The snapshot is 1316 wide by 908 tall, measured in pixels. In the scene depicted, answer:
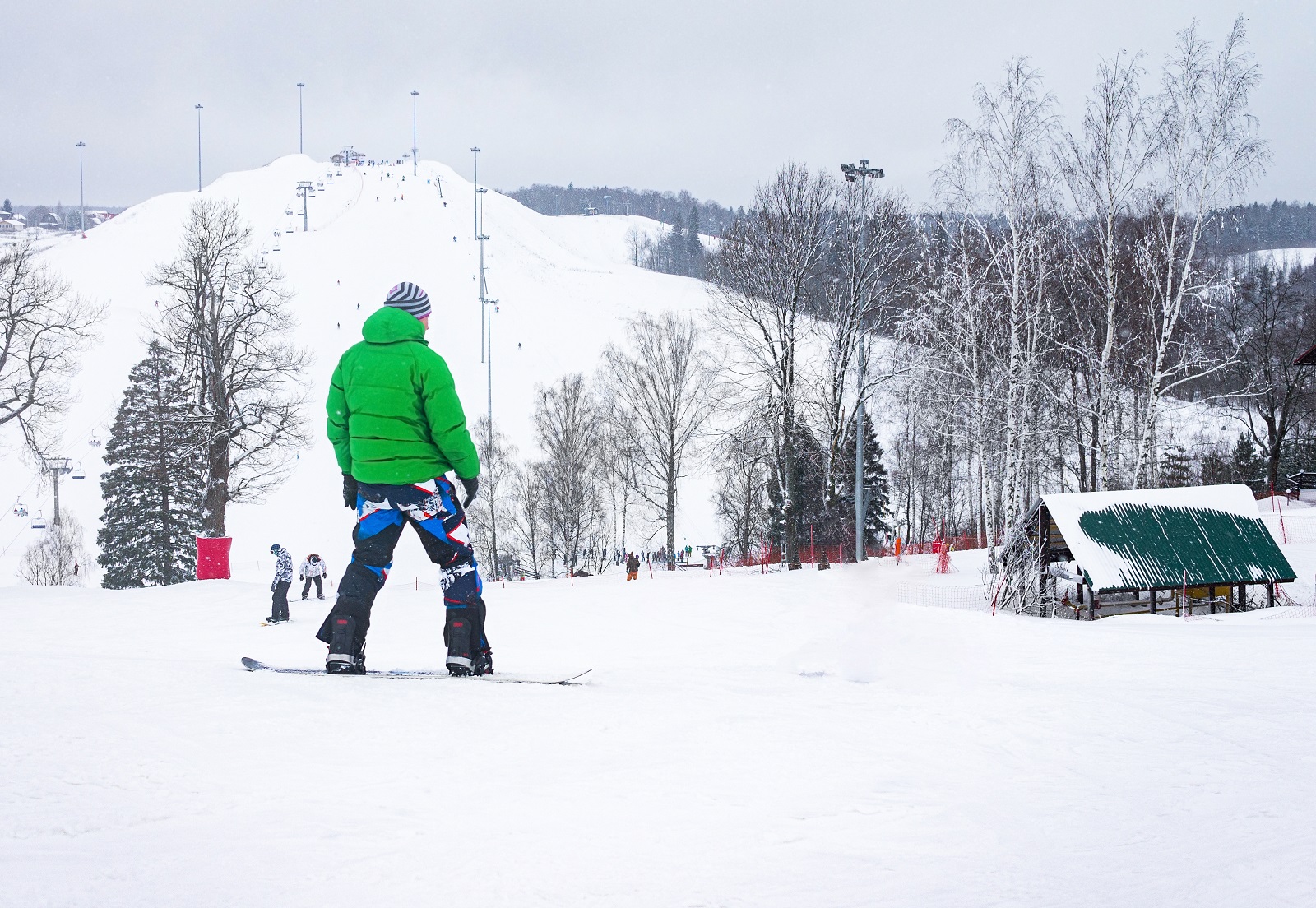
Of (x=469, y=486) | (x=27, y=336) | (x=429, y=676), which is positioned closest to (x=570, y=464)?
(x=27, y=336)

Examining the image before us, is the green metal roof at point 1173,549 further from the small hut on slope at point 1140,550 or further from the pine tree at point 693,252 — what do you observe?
the pine tree at point 693,252

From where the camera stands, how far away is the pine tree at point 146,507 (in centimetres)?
3381

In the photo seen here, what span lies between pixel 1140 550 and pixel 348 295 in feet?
243

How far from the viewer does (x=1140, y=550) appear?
1788 cm

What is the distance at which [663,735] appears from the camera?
4207 mm

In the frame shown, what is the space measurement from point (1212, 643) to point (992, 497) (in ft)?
57.4

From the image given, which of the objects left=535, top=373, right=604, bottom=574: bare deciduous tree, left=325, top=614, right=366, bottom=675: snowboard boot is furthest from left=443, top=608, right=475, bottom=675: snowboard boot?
left=535, top=373, right=604, bottom=574: bare deciduous tree

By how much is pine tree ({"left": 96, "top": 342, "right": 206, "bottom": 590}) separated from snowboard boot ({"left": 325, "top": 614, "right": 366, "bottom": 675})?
99.6 ft

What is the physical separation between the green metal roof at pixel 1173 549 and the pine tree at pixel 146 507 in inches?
1162

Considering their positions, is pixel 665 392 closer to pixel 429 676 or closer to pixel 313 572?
pixel 313 572

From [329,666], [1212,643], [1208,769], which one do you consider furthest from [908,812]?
[1212,643]

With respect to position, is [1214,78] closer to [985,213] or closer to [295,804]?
[985,213]

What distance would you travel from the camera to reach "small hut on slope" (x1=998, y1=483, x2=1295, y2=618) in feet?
57.7

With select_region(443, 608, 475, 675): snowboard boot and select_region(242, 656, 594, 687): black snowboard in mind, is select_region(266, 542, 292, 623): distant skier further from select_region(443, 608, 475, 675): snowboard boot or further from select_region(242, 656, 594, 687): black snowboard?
select_region(443, 608, 475, 675): snowboard boot
